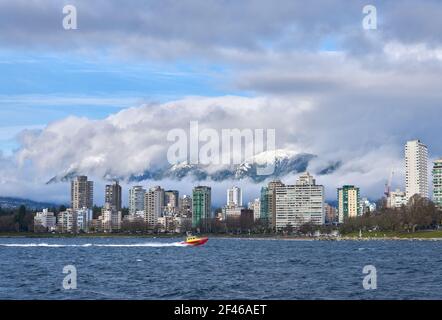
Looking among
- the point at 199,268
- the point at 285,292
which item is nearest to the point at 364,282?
the point at 285,292

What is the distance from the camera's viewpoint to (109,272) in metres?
88.6
